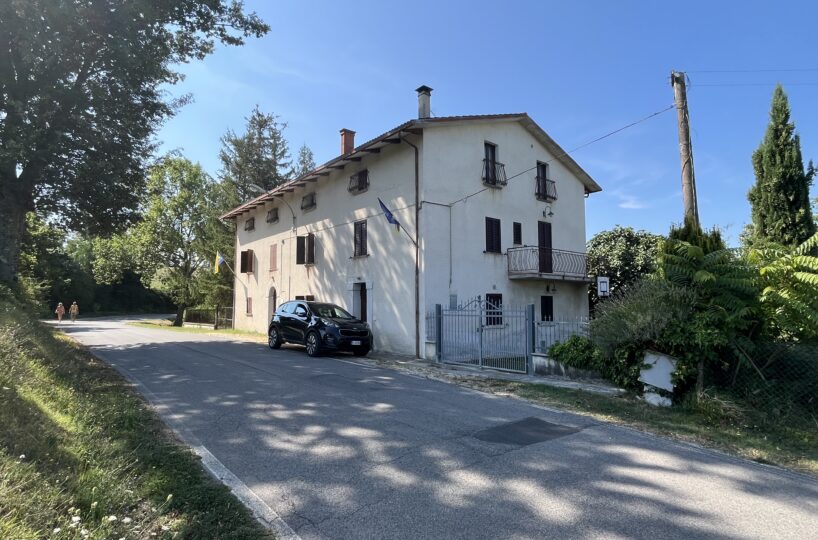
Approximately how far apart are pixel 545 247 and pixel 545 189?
2.78 m

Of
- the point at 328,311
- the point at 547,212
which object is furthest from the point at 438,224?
the point at 547,212

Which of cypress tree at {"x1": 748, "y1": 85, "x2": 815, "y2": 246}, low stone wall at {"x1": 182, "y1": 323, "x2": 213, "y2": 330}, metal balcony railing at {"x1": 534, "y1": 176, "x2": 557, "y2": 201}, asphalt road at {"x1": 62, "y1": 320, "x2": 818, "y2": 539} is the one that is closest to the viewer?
asphalt road at {"x1": 62, "y1": 320, "x2": 818, "y2": 539}

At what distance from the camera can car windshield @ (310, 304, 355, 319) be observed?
15.0 meters

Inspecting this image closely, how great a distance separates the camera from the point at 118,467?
3912 millimetres

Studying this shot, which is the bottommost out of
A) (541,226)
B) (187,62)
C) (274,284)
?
(274,284)

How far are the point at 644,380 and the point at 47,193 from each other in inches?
768

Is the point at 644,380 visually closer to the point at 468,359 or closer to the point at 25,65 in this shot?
the point at 468,359

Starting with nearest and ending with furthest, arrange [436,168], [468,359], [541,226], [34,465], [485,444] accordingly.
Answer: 1. [34,465]
2. [485,444]
3. [468,359]
4. [436,168]
5. [541,226]

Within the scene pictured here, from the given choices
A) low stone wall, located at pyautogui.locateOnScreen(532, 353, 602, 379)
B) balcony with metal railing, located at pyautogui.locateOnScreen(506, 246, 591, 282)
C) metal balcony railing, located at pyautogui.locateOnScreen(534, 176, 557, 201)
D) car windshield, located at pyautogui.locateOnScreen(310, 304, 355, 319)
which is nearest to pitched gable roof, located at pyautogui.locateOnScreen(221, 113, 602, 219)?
metal balcony railing, located at pyautogui.locateOnScreen(534, 176, 557, 201)

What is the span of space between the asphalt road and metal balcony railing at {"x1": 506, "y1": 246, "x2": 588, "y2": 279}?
33.5ft

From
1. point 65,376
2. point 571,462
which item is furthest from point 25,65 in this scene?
point 571,462

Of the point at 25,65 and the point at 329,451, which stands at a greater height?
the point at 25,65

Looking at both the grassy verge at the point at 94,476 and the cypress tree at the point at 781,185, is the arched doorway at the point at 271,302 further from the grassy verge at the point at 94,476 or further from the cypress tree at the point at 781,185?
the cypress tree at the point at 781,185

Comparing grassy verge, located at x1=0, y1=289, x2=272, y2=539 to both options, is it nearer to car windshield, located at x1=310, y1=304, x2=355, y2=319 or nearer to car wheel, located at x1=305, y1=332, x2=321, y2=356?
car wheel, located at x1=305, y1=332, x2=321, y2=356
